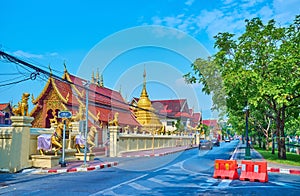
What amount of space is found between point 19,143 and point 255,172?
10097mm

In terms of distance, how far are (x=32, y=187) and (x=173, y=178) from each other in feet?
16.1

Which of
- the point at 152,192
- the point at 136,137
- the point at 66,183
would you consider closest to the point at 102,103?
the point at 136,137

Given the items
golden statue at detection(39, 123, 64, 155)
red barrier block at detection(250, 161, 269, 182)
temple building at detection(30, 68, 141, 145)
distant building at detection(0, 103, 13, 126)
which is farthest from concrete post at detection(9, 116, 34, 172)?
distant building at detection(0, 103, 13, 126)

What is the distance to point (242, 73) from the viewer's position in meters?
16.9

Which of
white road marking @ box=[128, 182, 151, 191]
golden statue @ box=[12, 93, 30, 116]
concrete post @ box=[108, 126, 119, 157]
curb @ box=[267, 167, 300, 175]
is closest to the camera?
white road marking @ box=[128, 182, 151, 191]

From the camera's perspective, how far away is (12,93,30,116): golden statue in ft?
45.3

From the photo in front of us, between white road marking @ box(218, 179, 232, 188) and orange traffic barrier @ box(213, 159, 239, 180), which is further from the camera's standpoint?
orange traffic barrier @ box(213, 159, 239, 180)

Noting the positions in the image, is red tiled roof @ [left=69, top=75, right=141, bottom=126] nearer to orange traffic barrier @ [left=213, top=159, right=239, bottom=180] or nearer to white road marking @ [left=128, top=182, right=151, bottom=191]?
orange traffic barrier @ [left=213, top=159, right=239, bottom=180]

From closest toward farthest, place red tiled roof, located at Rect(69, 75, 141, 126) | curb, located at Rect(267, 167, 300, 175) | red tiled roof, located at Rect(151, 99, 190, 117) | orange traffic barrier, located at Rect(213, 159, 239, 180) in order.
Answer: orange traffic barrier, located at Rect(213, 159, 239, 180)
curb, located at Rect(267, 167, 300, 175)
red tiled roof, located at Rect(69, 75, 141, 126)
red tiled roof, located at Rect(151, 99, 190, 117)

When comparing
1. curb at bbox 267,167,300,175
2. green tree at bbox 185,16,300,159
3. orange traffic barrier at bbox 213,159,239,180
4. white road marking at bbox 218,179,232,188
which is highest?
green tree at bbox 185,16,300,159

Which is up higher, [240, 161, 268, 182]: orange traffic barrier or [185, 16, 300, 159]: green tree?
[185, 16, 300, 159]: green tree

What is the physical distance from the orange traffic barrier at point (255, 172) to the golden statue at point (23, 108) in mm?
9876

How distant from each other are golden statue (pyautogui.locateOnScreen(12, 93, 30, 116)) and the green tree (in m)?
10.9

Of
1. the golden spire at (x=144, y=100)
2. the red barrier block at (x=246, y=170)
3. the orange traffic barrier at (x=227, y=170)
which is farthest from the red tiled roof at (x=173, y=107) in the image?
the red barrier block at (x=246, y=170)
